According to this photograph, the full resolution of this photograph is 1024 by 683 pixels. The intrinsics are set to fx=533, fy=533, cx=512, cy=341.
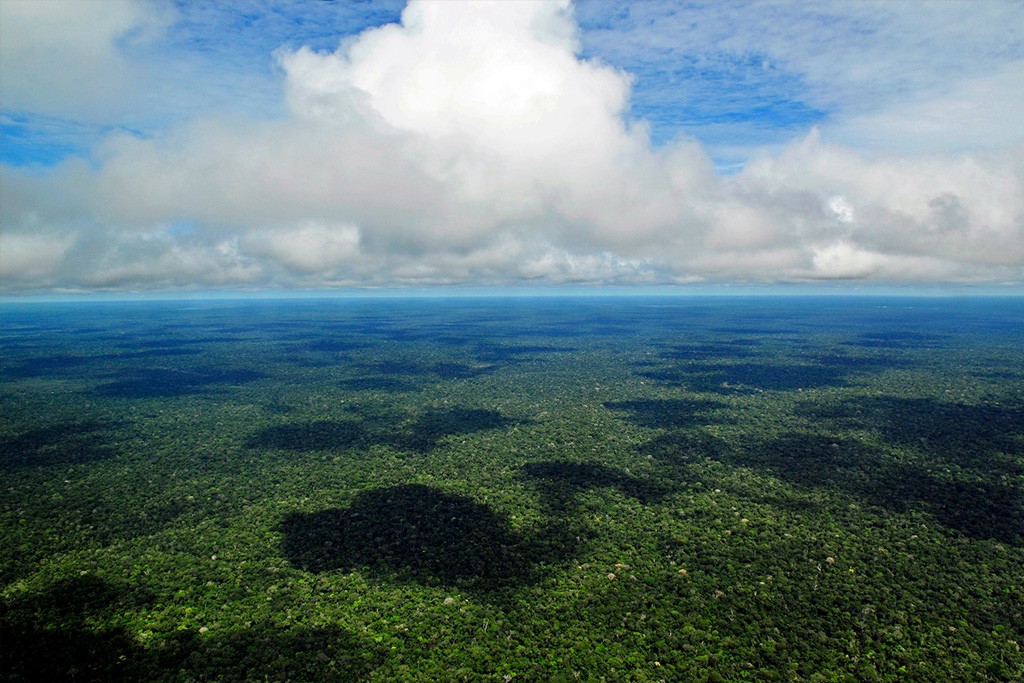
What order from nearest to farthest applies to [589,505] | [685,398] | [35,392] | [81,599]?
[81,599] < [589,505] < [685,398] < [35,392]

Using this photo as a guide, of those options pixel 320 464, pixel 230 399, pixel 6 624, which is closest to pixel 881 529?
pixel 320 464

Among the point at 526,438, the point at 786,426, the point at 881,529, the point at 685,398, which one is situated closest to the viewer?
the point at 881,529

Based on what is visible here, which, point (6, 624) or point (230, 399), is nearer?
point (6, 624)

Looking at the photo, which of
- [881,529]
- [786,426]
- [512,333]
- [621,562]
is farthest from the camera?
[512,333]

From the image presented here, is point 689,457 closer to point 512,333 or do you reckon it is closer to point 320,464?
point 320,464

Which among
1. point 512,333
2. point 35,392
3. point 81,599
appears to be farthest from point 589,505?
point 512,333

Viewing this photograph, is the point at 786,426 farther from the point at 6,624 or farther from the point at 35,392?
the point at 35,392
